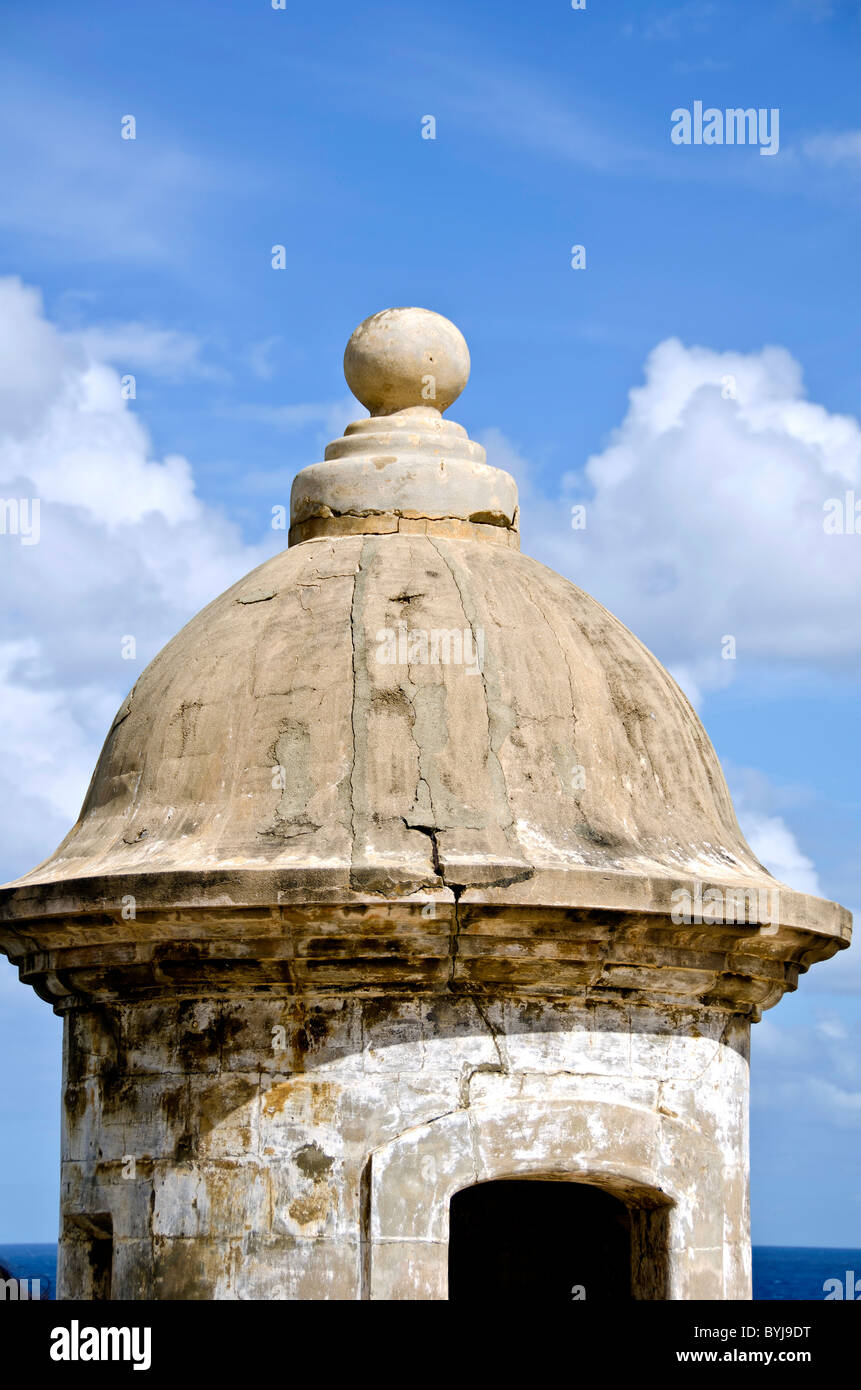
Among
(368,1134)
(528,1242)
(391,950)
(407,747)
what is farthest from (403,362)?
(528,1242)

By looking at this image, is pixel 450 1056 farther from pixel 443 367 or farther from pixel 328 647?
pixel 443 367

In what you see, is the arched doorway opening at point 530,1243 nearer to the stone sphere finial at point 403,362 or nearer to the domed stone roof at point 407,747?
the domed stone roof at point 407,747

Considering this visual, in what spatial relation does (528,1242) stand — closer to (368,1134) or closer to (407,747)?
(368,1134)

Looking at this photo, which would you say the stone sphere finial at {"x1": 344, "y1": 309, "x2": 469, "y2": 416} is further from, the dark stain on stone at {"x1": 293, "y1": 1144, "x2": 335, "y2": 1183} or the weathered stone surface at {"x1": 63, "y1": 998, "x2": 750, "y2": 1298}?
the dark stain on stone at {"x1": 293, "y1": 1144, "x2": 335, "y2": 1183}

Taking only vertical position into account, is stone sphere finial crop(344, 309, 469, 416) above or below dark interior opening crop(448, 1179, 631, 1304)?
above

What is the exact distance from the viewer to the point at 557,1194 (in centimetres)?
807

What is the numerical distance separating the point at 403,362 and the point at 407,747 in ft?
6.18

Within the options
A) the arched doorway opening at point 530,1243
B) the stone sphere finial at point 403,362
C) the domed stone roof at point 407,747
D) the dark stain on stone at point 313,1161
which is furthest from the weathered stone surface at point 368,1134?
the stone sphere finial at point 403,362

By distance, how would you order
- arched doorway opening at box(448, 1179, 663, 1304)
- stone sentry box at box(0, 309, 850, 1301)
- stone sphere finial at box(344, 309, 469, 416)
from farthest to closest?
arched doorway opening at box(448, 1179, 663, 1304) < stone sphere finial at box(344, 309, 469, 416) < stone sentry box at box(0, 309, 850, 1301)

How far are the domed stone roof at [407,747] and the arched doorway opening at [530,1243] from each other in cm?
189

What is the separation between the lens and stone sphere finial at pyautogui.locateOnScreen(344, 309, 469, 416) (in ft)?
24.1

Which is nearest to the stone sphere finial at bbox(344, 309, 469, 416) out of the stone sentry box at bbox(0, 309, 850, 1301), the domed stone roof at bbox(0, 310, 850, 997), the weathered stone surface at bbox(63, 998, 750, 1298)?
the domed stone roof at bbox(0, 310, 850, 997)

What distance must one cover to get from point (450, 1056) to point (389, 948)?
414 mm

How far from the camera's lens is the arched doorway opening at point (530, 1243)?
7812mm
